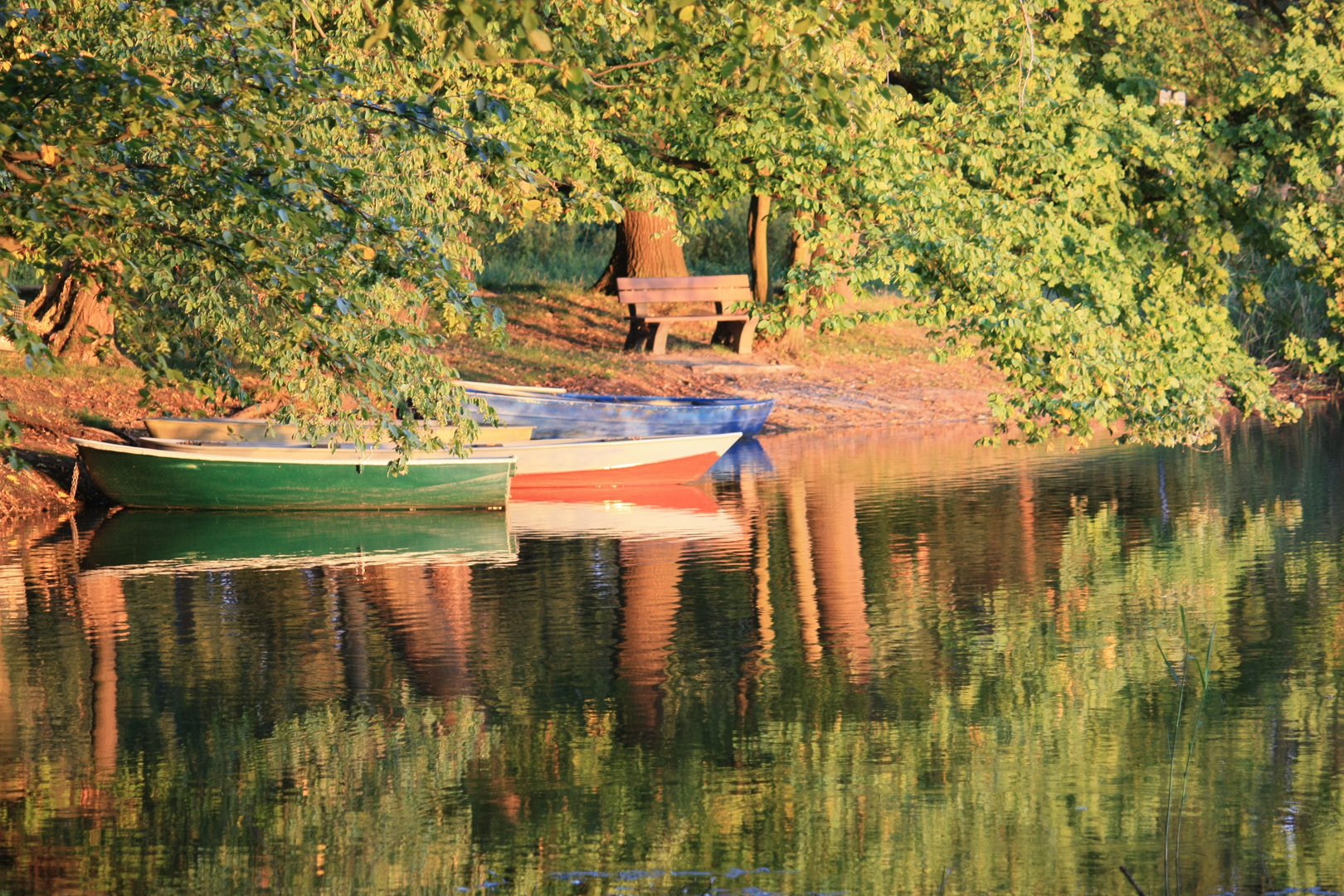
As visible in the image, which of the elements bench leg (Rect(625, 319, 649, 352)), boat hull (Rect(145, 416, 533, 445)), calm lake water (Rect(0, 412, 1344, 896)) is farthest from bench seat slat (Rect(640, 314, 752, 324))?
calm lake water (Rect(0, 412, 1344, 896))

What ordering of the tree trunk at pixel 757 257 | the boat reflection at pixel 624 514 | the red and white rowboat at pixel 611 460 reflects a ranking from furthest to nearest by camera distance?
the tree trunk at pixel 757 257 < the red and white rowboat at pixel 611 460 < the boat reflection at pixel 624 514

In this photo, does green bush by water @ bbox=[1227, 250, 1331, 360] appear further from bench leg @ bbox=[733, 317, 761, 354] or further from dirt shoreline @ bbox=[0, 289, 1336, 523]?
bench leg @ bbox=[733, 317, 761, 354]

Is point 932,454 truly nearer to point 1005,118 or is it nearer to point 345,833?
point 1005,118

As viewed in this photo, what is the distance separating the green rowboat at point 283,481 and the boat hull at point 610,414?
8.28 feet

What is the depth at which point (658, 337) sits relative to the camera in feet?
86.5

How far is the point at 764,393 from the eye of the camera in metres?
25.2

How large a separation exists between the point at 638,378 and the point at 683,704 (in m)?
16.4

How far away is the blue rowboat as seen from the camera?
19672 millimetres

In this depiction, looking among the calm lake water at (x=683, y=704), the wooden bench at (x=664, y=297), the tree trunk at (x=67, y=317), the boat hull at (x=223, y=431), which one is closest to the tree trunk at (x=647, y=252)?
the wooden bench at (x=664, y=297)

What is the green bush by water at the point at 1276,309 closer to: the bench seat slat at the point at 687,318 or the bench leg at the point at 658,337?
the bench seat slat at the point at 687,318

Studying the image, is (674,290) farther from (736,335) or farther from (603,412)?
(603,412)

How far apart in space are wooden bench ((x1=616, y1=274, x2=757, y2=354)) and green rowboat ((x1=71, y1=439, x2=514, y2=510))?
9.75 meters

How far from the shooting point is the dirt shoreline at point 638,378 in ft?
62.1

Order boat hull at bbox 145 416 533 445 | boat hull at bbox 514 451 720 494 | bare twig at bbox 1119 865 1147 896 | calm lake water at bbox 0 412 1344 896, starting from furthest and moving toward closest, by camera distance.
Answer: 1. boat hull at bbox 514 451 720 494
2. boat hull at bbox 145 416 533 445
3. calm lake water at bbox 0 412 1344 896
4. bare twig at bbox 1119 865 1147 896
